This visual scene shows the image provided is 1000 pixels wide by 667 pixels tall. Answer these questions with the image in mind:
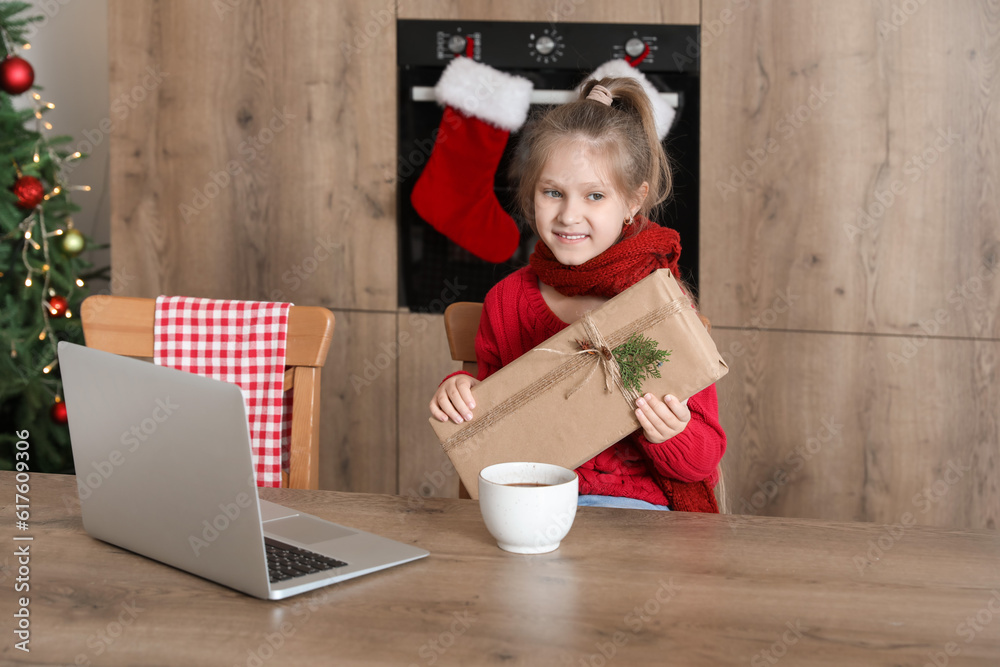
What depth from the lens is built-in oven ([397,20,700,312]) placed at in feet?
6.81

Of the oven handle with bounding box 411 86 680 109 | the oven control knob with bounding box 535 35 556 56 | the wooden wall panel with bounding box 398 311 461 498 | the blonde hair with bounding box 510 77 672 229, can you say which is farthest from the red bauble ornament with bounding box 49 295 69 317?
the blonde hair with bounding box 510 77 672 229

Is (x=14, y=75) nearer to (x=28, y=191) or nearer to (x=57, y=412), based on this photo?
(x=28, y=191)

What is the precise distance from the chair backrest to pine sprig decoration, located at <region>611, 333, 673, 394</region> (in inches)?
16.6

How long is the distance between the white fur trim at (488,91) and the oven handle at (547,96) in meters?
0.03

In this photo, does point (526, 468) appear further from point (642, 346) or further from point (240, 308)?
point (240, 308)

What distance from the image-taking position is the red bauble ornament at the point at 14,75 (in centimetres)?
221

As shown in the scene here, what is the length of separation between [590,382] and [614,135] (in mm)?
495

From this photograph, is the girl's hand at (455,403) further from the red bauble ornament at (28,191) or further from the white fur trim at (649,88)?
the red bauble ornament at (28,191)

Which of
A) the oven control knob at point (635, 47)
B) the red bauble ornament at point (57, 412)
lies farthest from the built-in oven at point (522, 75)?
the red bauble ornament at point (57, 412)

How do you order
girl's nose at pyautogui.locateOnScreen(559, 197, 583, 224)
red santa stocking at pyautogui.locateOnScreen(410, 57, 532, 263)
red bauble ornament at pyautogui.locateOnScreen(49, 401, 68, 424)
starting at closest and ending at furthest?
girl's nose at pyautogui.locateOnScreen(559, 197, 583, 224) < red santa stocking at pyautogui.locateOnScreen(410, 57, 532, 263) < red bauble ornament at pyautogui.locateOnScreen(49, 401, 68, 424)

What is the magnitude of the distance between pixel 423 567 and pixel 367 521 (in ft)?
0.50

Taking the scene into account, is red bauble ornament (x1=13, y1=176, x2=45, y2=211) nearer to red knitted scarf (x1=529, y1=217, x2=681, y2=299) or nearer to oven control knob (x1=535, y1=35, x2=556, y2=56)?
oven control knob (x1=535, y1=35, x2=556, y2=56)

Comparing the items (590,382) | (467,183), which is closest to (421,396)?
(467,183)

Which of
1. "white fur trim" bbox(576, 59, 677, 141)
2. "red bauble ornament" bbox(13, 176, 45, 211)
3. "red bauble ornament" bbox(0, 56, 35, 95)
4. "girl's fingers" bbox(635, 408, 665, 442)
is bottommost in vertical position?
"girl's fingers" bbox(635, 408, 665, 442)
